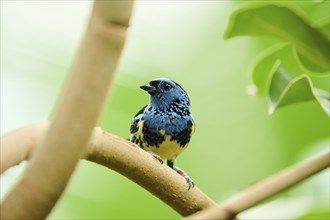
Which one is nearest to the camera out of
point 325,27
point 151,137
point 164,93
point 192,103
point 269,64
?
point 325,27

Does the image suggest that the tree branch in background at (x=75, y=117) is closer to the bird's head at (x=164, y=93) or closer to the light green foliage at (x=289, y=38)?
the light green foliage at (x=289, y=38)

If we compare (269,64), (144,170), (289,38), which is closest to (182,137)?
(269,64)

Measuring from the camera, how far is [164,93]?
1.66 m

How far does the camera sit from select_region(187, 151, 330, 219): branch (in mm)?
333

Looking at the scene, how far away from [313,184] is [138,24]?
1.27 metres

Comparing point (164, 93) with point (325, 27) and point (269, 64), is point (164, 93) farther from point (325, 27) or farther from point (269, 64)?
point (325, 27)

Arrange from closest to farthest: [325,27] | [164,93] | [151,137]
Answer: [325,27]
[151,137]
[164,93]

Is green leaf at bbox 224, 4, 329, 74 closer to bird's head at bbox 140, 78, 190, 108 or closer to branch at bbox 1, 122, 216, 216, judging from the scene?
branch at bbox 1, 122, 216, 216

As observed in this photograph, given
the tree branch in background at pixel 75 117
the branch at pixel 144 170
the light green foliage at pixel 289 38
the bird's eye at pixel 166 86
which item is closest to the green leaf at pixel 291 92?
the light green foliage at pixel 289 38

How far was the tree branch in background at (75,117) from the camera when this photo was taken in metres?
0.31

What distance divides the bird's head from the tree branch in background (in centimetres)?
128

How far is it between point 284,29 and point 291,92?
83mm

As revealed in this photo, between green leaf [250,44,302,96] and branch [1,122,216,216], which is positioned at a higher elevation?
green leaf [250,44,302,96]

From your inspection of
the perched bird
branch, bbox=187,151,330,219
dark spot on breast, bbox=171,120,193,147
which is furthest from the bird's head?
branch, bbox=187,151,330,219
